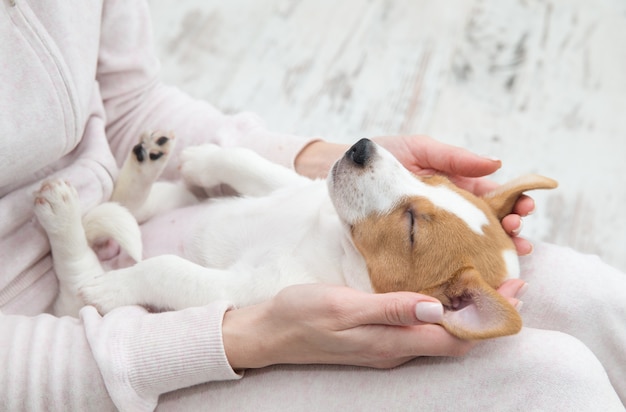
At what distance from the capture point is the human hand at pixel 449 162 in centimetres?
132

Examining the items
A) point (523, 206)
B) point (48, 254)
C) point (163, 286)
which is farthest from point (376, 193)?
point (48, 254)

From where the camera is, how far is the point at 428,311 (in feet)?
3.07

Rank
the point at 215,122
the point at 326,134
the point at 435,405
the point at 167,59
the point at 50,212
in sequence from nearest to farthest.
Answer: the point at 435,405, the point at 50,212, the point at 215,122, the point at 326,134, the point at 167,59

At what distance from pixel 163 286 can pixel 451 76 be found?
1.67 meters

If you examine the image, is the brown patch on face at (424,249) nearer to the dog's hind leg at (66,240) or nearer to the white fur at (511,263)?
the white fur at (511,263)

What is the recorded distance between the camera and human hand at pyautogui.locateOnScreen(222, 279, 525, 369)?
38.4 inches

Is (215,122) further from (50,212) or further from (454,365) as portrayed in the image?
(454,365)

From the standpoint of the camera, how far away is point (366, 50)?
8.53 ft

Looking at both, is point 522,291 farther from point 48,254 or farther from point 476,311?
point 48,254

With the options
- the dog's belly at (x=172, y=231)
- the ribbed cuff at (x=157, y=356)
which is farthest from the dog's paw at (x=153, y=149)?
the ribbed cuff at (x=157, y=356)

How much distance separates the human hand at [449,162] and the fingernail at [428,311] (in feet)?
1.27

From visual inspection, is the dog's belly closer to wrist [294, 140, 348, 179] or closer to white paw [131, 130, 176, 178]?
white paw [131, 130, 176, 178]

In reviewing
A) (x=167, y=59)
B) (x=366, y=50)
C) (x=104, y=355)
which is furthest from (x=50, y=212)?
(x=366, y=50)

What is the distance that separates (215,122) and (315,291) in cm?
68
